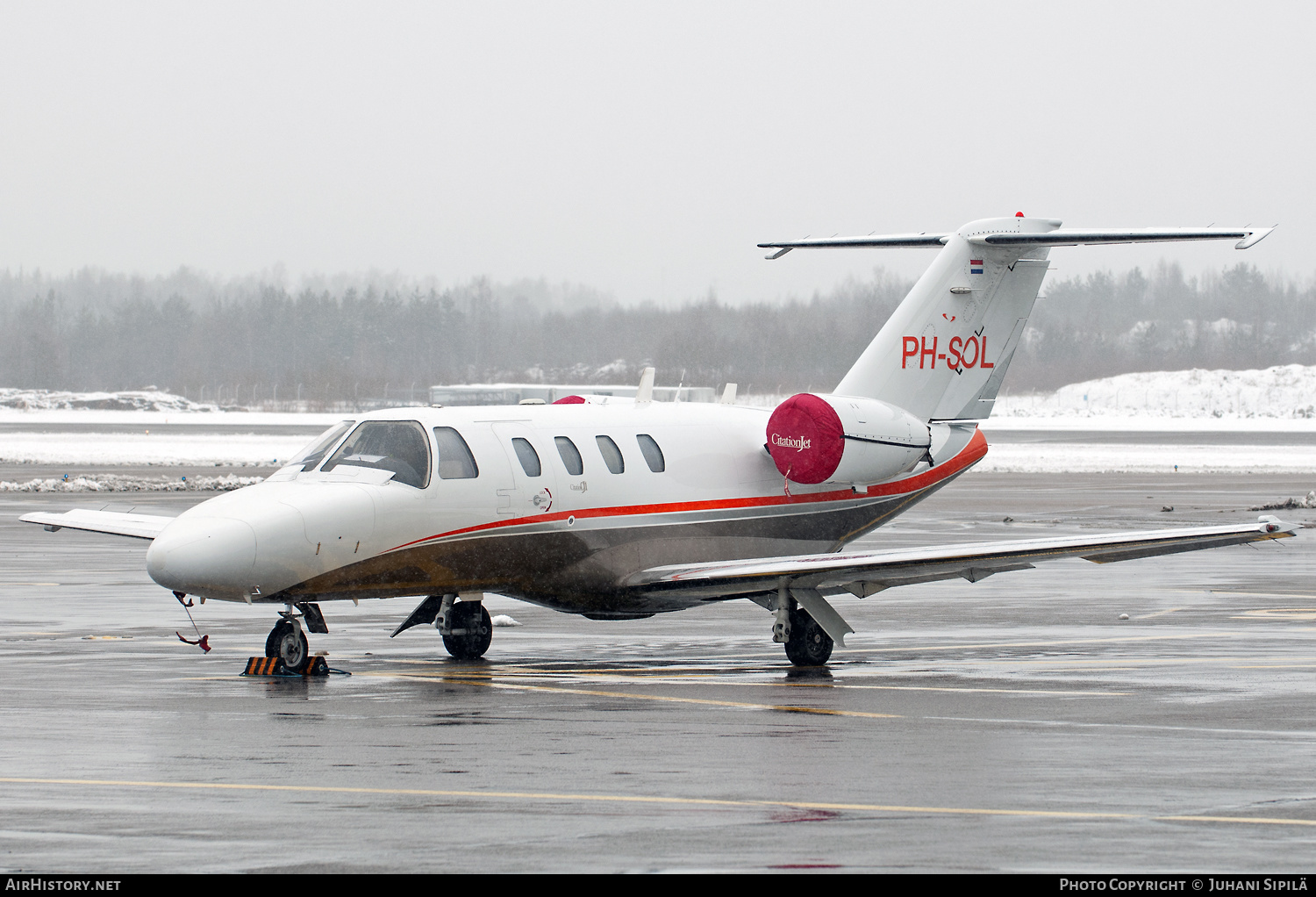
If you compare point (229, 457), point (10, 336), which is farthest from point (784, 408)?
point (10, 336)

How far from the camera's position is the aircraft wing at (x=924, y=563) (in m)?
16.1

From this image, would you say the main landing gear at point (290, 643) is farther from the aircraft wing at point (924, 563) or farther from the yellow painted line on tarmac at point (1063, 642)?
the yellow painted line on tarmac at point (1063, 642)

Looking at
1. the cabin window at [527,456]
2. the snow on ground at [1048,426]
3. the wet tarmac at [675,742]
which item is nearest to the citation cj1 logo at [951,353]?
the wet tarmac at [675,742]

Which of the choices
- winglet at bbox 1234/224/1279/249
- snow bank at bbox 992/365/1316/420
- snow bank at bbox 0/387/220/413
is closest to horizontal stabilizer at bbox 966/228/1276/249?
winglet at bbox 1234/224/1279/249

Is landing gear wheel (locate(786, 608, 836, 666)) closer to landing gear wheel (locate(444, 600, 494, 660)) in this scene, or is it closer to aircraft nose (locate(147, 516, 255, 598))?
landing gear wheel (locate(444, 600, 494, 660))

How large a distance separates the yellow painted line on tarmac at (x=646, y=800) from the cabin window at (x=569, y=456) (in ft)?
25.0

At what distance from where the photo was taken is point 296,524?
15.6 metres

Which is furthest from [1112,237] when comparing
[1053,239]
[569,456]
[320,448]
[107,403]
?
[107,403]

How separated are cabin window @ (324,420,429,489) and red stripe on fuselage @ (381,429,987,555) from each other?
2.12 ft

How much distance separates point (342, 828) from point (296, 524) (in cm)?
672

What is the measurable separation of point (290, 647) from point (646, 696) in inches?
144

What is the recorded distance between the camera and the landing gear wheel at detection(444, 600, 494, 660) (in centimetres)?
1828

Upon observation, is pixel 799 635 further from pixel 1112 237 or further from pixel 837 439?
pixel 1112 237

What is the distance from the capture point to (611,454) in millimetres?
18438
